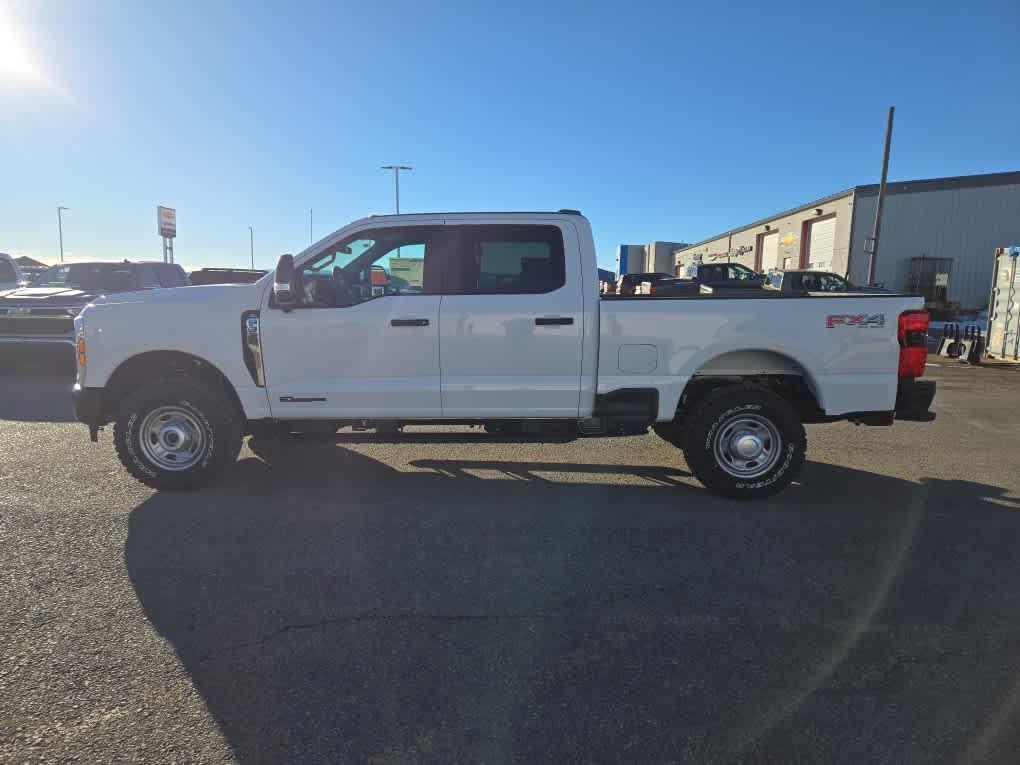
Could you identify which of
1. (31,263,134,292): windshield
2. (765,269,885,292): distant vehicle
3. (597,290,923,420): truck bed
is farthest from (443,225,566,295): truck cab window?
(765,269,885,292): distant vehicle

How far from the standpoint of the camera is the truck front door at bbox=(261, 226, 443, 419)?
4.78m

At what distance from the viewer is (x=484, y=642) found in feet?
9.53

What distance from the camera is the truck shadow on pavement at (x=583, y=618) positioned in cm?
233

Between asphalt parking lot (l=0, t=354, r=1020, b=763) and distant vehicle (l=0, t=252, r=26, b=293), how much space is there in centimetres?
875

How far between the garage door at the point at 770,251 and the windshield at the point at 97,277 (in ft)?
127

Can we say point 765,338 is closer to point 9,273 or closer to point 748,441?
point 748,441

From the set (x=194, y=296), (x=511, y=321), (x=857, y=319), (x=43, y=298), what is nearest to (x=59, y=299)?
(x=43, y=298)

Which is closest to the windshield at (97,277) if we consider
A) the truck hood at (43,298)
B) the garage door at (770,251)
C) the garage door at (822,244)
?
the truck hood at (43,298)

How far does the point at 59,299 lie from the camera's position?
10.1 meters

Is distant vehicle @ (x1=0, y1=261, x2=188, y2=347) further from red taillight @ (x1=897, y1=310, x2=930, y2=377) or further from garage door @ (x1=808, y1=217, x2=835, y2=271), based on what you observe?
garage door @ (x1=808, y1=217, x2=835, y2=271)

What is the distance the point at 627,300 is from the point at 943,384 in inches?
372

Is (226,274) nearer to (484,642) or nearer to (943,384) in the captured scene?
(484,642)

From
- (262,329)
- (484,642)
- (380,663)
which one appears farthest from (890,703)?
(262,329)

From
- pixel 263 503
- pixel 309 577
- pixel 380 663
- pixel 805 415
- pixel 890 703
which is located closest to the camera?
pixel 890 703
